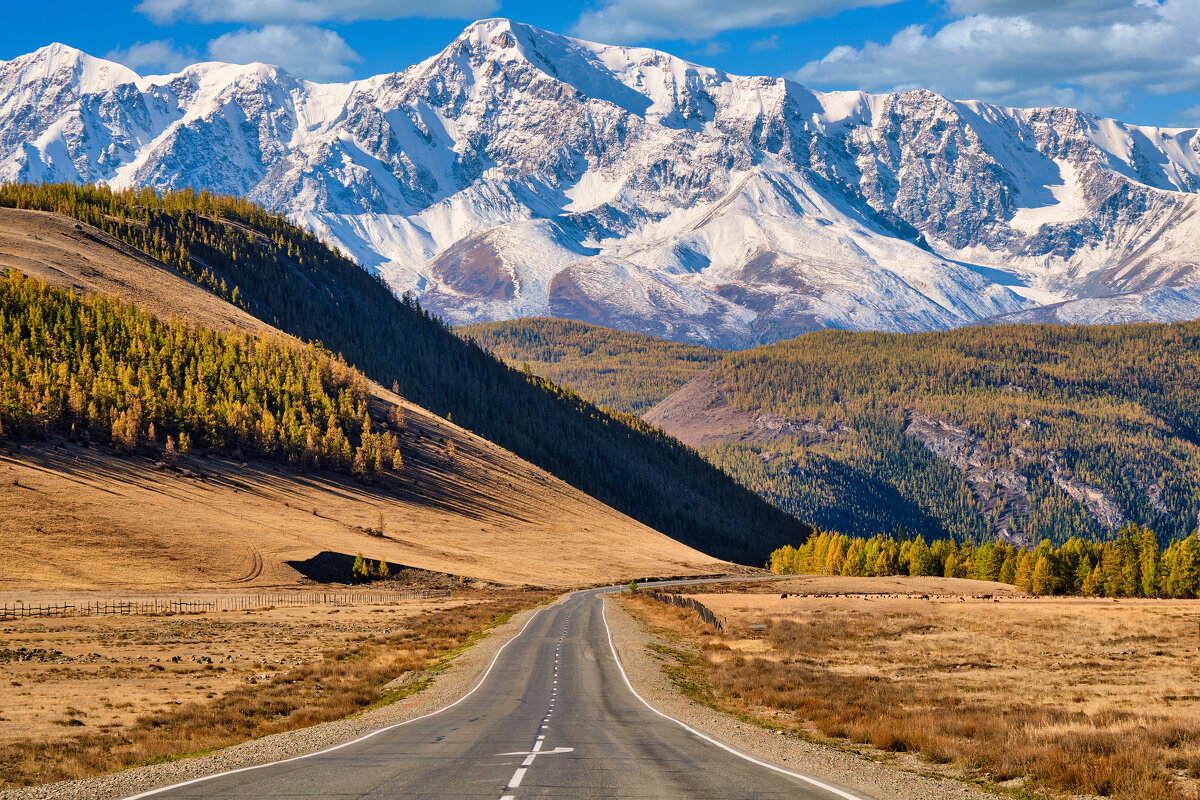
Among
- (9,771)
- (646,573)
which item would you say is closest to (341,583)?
(646,573)

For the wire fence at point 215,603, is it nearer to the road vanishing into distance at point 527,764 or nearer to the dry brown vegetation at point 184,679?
the dry brown vegetation at point 184,679

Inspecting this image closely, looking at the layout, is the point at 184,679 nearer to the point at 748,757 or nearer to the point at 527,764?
the point at 527,764

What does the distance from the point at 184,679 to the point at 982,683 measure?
1409 inches

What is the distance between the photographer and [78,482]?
12494 centimetres

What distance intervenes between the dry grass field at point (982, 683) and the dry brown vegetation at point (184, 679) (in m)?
15.9

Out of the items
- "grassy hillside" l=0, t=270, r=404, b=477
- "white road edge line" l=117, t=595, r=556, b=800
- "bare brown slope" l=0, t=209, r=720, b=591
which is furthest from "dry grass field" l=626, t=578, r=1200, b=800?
"grassy hillside" l=0, t=270, r=404, b=477

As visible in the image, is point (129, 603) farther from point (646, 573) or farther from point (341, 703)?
point (646, 573)

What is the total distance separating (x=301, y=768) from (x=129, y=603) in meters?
67.7

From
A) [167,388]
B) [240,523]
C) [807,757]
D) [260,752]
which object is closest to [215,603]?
[240,523]

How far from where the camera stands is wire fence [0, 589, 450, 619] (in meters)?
78.6

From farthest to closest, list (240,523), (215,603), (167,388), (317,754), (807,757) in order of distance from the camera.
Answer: (167,388) < (240,523) < (215,603) < (807,757) < (317,754)

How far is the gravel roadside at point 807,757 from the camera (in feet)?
78.6

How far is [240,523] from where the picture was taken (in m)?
130

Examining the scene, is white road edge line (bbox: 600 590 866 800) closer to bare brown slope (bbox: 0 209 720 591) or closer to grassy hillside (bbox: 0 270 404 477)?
bare brown slope (bbox: 0 209 720 591)
